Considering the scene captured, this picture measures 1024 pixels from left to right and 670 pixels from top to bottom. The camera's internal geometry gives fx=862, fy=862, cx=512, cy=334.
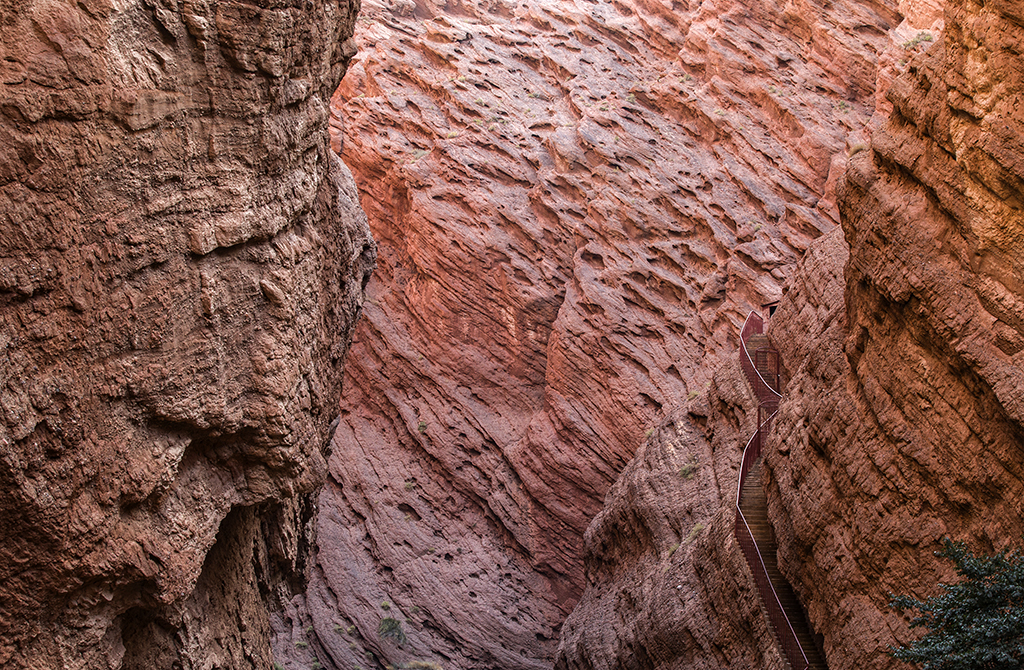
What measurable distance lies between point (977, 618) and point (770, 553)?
715cm

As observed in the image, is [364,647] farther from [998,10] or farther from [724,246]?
[998,10]

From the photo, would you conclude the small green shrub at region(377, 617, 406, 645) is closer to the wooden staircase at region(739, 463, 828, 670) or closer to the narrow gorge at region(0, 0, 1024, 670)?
the narrow gorge at region(0, 0, 1024, 670)

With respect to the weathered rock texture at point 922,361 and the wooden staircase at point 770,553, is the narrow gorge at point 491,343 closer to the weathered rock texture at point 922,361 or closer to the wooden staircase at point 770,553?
the weathered rock texture at point 922,361

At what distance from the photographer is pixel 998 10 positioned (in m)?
9.52

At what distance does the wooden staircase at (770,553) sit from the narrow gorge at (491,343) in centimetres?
50

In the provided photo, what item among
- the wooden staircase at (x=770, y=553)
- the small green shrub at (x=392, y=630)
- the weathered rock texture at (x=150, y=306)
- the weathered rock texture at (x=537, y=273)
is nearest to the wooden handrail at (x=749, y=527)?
the wooden staircase at (x=770, y=553)

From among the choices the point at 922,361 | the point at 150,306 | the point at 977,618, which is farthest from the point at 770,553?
the point at 150,306

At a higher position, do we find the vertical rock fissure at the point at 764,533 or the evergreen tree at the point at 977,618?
the evergreen tree at the point at 977,618

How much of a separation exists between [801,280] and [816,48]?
13.5 m

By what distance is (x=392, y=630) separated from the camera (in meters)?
23.7

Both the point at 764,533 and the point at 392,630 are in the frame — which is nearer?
the point at 764,533

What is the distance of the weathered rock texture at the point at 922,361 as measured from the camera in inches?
364

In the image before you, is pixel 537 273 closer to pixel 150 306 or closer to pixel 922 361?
pixel 922 361

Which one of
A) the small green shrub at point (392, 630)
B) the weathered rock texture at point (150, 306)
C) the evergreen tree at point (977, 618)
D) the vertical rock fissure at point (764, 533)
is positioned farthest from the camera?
the small green shrub at point (392, 630)
